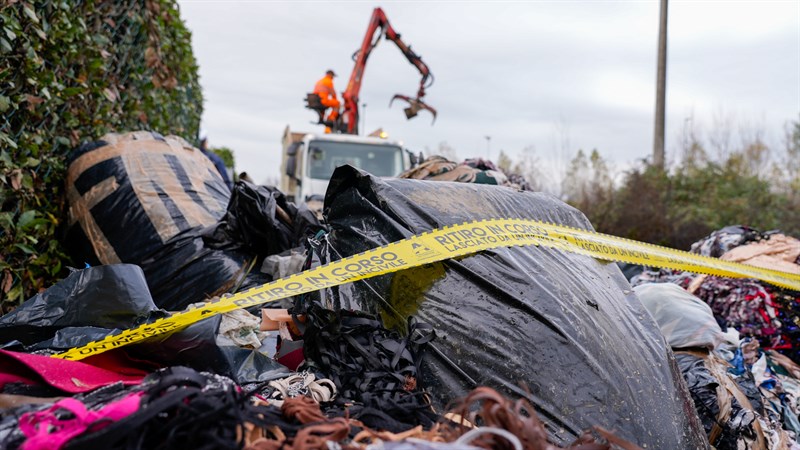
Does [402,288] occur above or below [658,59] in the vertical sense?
below

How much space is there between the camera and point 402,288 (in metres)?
1.93

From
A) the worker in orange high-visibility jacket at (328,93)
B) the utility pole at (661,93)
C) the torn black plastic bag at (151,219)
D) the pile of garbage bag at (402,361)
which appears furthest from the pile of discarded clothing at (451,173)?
the utility pole at (661,93)

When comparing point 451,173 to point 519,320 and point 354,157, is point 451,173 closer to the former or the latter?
point 519,320

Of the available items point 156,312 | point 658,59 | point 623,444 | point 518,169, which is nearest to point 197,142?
point 156,312

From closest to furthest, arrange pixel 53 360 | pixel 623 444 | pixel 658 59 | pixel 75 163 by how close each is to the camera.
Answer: pixel 623 444 < pixel 53 360 < pixel 75 163 < pixel 658 59

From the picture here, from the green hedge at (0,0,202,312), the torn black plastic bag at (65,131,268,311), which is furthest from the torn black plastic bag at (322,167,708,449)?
the green hedge at (0,0,202,312)

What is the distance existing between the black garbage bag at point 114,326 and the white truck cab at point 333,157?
595 centimetres

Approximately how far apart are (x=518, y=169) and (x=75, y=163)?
14.0 meters

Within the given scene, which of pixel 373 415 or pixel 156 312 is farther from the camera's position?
pixel 156 312

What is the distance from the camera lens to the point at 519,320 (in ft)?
6.00

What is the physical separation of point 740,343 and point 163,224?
9.31 feet

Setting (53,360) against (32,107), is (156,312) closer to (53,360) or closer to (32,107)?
(53,360)

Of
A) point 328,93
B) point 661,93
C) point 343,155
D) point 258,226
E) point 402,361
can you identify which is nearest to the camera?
point 402,361

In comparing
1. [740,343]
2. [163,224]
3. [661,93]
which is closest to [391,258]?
[163,224]
